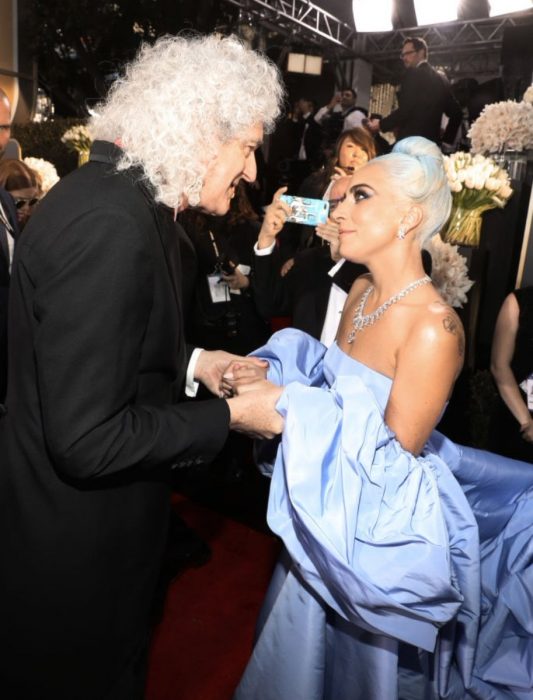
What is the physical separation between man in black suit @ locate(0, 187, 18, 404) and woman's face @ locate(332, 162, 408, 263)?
1.88m

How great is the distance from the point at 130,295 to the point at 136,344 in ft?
0.35

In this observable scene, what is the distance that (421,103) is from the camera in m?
6.62

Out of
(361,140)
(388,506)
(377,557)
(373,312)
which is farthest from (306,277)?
(377,557)

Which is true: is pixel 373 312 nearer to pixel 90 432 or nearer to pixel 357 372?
pixel 357 372

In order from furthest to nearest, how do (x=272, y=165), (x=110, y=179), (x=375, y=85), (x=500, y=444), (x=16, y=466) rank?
(x=375, y=85)
(x=272, y=165)
(x=500, y=444)
(x=16, y=466)
(x=110, y=179)

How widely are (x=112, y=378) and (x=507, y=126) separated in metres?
3.40

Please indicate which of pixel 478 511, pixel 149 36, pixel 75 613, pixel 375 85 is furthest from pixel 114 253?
pixel 375 85

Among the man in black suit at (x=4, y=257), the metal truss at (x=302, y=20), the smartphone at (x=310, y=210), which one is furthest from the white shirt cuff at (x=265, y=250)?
the metal truss at (x=302, y=20)

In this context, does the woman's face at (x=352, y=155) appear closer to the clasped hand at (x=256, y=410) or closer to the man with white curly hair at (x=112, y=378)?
the man with white curly hair at (x=112, y=378)

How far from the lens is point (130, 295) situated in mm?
1170

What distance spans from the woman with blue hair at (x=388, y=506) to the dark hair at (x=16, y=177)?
10.9 feet

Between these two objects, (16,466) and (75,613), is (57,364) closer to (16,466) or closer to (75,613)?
(16,466)

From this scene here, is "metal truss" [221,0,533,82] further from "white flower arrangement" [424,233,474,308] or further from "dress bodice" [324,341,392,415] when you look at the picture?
"dress bodice" [324,341,392,415]

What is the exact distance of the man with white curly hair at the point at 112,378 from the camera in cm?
115
